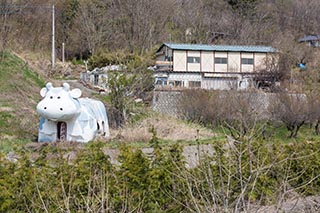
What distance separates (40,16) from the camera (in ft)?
105

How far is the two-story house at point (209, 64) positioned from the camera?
26.8 metres

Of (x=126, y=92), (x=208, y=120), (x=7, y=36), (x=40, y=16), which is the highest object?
(x=40, y=16)

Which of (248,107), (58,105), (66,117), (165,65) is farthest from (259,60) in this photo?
(58,105)

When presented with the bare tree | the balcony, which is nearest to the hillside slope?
the bare tree

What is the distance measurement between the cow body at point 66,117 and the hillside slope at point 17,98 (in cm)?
125

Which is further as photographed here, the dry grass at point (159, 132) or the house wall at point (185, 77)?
the house wall at point (185, 77)

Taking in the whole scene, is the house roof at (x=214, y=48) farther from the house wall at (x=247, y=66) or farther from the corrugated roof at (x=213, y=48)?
the house wall at (x=247, y=66)

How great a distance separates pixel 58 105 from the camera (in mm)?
9711

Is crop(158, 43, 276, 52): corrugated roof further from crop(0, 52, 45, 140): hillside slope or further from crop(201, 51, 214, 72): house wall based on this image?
crop(0, 52, 45, 140): hillside slope

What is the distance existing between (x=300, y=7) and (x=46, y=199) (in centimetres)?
4376

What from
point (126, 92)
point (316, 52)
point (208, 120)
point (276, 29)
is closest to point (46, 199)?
point (126, 92)

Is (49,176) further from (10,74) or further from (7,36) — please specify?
(7,36)

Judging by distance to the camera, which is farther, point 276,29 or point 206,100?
point 276,29

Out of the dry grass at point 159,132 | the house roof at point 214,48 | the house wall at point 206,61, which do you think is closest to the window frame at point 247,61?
the house roof at point 214,48
